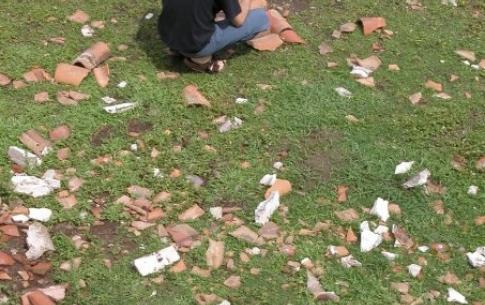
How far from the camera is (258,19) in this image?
587 cm

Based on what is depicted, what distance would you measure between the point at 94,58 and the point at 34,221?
1.78 meters

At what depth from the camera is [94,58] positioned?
18.5ft

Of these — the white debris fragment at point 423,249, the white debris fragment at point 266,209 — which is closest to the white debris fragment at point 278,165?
the white debris fragment at point 266,209

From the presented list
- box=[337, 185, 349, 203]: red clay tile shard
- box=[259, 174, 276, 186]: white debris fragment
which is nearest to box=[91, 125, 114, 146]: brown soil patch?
box=[259, 174, 276, 186]: white debris fragment

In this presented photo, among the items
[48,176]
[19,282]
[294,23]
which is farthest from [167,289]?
[294,23]

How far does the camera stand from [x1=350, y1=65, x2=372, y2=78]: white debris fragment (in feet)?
19.4

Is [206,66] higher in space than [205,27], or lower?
lower

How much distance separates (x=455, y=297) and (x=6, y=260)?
256cm

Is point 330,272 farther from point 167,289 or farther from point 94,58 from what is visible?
point 94,58

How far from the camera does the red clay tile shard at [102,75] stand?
→ 5.51 metres

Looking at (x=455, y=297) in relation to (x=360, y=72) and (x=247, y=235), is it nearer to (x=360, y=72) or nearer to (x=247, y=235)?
(x=247, y=235)

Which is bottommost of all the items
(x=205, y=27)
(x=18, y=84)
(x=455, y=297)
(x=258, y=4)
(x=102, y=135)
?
(x=455, y=297)

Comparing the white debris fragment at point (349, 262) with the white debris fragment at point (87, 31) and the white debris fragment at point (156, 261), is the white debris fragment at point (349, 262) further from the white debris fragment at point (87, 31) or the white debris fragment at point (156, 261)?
the white debris fragment at point (87, 31)

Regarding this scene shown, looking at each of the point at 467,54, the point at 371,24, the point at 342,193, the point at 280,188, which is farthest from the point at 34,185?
the point at 467,54
